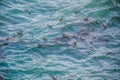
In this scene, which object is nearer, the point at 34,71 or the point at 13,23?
the point at 34,71

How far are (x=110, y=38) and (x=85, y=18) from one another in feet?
4.89

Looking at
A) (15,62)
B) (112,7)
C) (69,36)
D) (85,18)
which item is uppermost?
(112,7)

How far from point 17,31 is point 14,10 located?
1555 millimetres

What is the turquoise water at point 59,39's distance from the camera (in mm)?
7340

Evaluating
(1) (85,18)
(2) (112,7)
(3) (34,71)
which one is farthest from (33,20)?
(2) (112,7)

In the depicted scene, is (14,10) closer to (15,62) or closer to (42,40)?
(42,40)

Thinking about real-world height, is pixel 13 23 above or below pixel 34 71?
above

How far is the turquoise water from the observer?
289 inches

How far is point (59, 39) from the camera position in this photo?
28.4 ft

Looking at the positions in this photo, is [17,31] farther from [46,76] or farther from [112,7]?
[112,7]

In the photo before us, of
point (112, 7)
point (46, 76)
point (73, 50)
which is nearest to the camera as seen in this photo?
point (46, 76)

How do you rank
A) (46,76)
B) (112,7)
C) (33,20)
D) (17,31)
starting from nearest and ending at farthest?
(46,76) → (17,31) → (33,20) → (112,7)

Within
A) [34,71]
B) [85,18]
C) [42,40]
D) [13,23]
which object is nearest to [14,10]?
[13,23]

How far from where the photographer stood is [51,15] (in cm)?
1003
